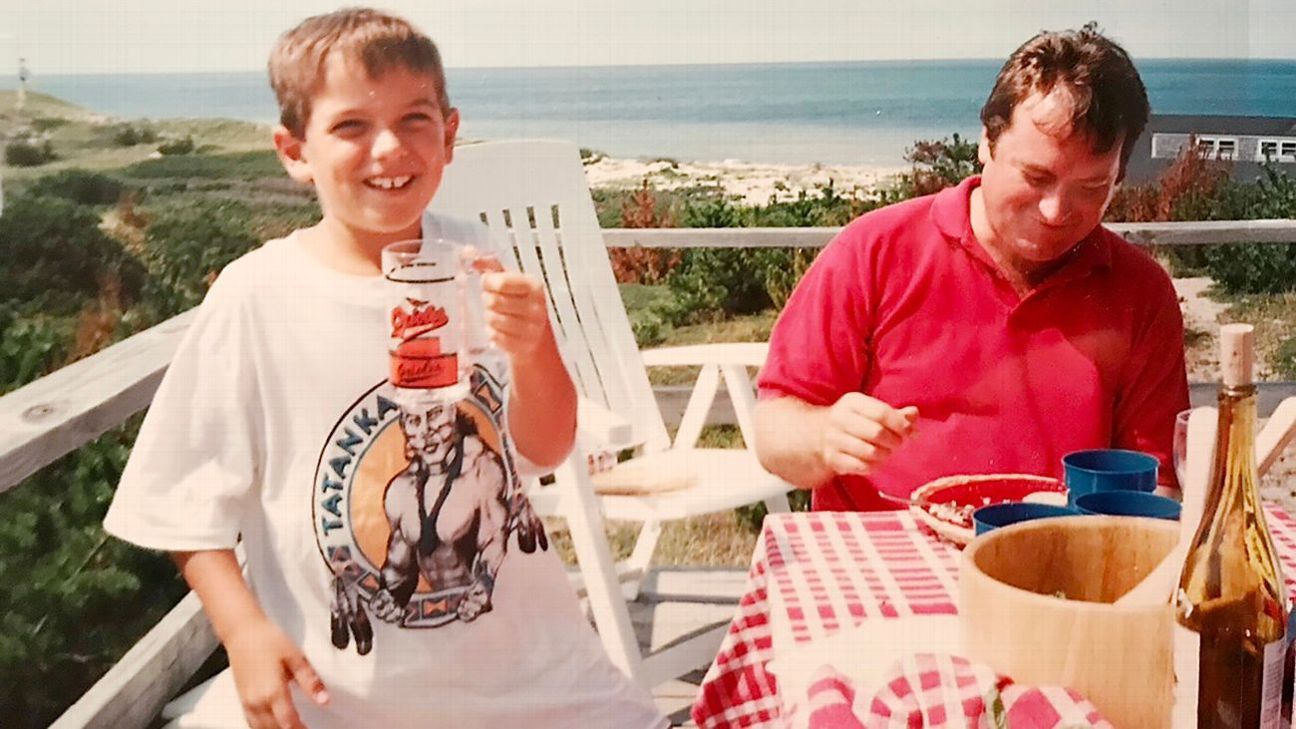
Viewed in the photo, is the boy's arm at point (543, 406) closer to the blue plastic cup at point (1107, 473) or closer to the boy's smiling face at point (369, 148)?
the boy's smiling face at point (369, 148)

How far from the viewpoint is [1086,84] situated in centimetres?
142

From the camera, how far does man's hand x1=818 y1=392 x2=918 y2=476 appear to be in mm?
1120

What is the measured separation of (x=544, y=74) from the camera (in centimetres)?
153

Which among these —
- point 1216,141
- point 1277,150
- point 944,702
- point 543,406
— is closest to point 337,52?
→ point 543,406

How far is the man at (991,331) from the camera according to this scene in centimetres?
148

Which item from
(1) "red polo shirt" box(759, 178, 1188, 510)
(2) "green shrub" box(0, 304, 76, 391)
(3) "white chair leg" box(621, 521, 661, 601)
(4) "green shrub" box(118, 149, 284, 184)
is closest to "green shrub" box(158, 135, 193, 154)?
(4) "green shrub" box(118, 149, 284, 184)

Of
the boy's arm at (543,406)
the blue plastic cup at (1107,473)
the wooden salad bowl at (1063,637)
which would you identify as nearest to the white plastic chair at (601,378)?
the boy's arm at (543,406)

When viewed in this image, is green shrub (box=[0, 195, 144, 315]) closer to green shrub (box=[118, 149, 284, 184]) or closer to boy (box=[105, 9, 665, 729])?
green shrub (box=[118, 149, 284, 184])

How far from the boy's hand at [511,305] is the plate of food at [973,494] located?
0.38 meters

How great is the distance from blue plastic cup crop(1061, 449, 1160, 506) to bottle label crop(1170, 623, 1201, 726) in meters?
0.34

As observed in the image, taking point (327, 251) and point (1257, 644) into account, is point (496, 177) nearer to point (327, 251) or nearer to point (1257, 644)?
point (327, 251)

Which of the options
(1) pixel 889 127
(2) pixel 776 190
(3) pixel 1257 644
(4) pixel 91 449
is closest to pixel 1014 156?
(1) pixel 889 127

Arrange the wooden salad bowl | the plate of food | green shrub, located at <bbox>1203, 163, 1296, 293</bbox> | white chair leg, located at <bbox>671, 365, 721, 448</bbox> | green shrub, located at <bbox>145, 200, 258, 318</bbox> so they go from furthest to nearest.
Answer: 1. white chair leg, located at <bbox>671, 365, 721, 448</bbox>
2. green shrub, located at <bbox>1203, 163, 1296, 293</bbox>
3. green shrub, located at <bbox>145, 200, 258, 318</bbox>
4. the plate of food
5. the wooden salad bowl

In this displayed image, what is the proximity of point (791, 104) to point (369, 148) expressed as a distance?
2.14 feet
